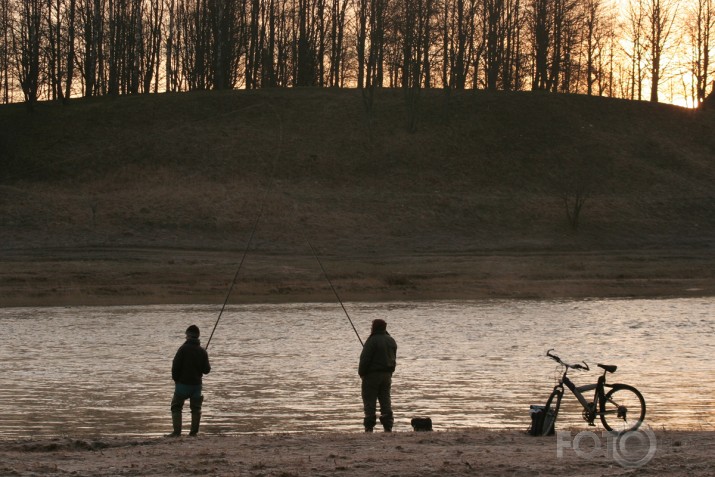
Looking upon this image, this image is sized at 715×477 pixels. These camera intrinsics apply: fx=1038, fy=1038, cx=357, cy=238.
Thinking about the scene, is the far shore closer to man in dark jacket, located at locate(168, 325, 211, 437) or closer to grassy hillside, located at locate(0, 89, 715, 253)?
grassy hillside, located at locate(0, 89, 715, 253)

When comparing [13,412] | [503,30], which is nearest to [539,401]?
[13,412]

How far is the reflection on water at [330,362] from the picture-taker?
51.1 feet

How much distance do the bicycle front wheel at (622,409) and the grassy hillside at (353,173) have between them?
3260 cm

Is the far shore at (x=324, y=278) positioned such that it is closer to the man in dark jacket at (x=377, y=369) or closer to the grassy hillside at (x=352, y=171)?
the grassy hillside at (x=352, y=171)

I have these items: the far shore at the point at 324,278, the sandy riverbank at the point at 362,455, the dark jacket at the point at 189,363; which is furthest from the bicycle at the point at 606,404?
the far shore at the point at 324,278

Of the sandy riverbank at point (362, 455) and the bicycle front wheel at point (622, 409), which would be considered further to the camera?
the bicycle front wheel at point (622, 409)

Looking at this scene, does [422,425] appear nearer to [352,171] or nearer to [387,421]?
[387,421]

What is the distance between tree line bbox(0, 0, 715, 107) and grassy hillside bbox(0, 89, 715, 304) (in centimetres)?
367

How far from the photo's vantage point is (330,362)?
21750mm

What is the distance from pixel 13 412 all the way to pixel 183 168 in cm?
4652

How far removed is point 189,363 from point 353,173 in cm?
4870

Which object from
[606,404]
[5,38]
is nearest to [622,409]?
[606,404]

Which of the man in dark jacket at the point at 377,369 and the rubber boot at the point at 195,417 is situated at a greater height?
the man in dark jacket at the point at 377,369

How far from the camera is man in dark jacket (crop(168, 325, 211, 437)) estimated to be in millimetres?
13672
